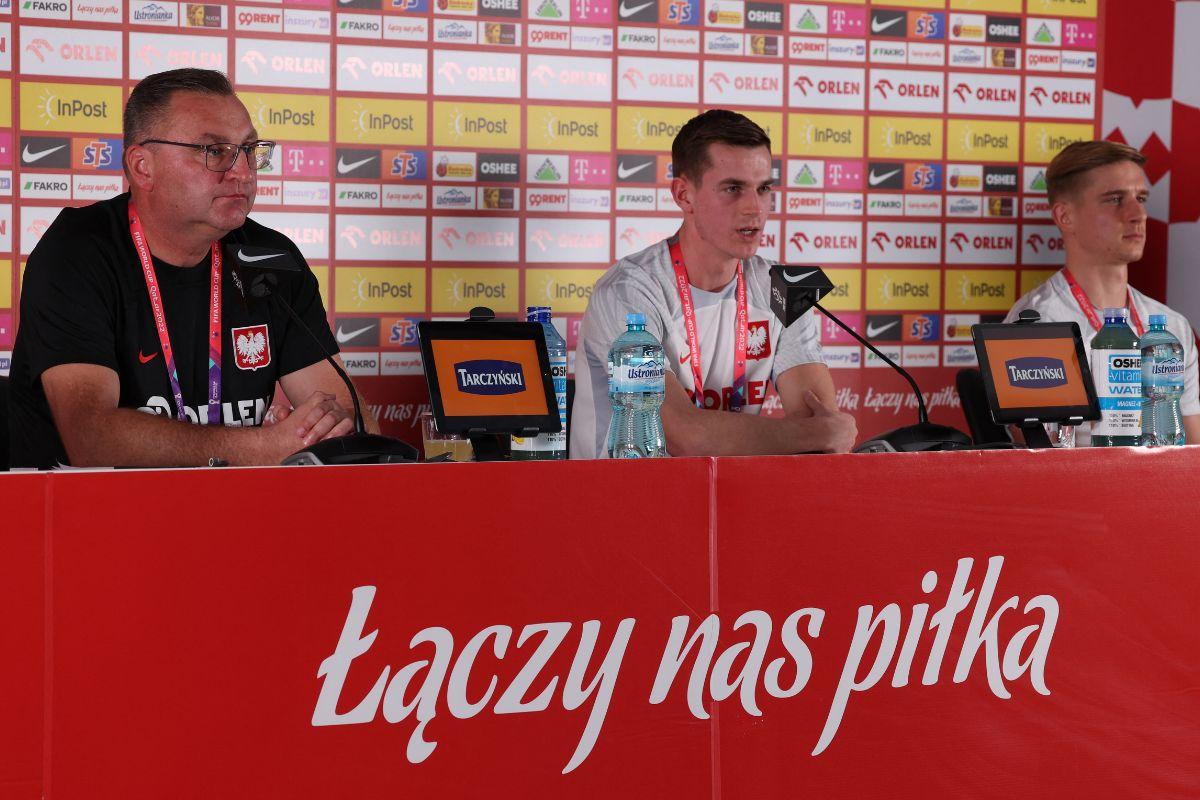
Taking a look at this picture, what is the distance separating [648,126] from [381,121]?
2.36ft

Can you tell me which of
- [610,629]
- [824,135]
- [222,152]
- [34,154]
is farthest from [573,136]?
[610,629]

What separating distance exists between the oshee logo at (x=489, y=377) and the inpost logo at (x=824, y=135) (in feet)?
6.15

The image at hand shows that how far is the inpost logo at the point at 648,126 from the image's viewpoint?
3.13 meters

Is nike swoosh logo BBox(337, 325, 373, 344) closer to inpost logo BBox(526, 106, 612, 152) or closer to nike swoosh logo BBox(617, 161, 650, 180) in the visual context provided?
inpost logo BBox(526, 106, 612, 152)

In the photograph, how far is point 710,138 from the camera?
255 centimetres

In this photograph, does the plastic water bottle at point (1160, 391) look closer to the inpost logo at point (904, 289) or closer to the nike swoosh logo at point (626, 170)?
the inpost logo at point (904, 289)

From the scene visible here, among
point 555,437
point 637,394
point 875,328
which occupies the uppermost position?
point 875,328

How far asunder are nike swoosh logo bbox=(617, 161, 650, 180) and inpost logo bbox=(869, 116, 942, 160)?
0.68 meters

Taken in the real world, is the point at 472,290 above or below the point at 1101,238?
below

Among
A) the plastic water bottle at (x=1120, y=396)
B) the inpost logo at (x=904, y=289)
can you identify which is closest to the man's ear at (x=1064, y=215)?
the inpost logo at (x=904, y=289)

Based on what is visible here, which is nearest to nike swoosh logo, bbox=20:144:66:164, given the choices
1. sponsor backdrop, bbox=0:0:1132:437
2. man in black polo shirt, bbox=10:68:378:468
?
sponsor backdrop, bbox=0:0:1132:437

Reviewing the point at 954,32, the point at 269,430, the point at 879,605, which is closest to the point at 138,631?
the point at 269,430

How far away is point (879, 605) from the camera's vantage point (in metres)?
1.45

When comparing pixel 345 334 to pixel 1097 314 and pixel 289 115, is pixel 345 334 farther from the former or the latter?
pixel 1097 314
